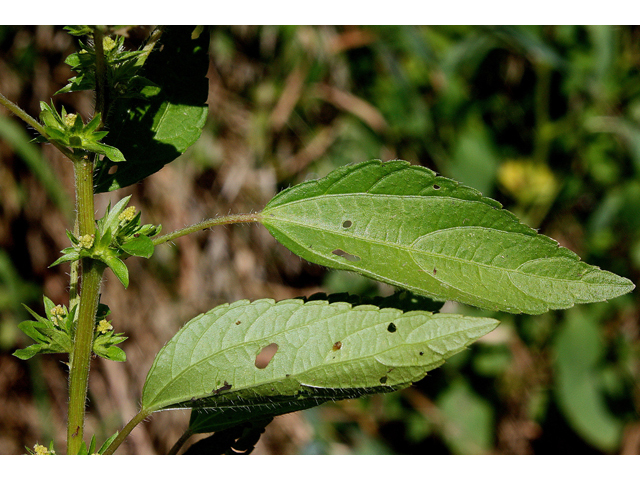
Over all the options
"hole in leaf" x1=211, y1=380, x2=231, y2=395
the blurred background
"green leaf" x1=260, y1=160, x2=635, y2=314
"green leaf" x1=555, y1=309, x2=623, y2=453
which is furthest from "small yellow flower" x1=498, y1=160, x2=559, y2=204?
"hole in leaf" x1=211, y1=380, x2=231, y2=395

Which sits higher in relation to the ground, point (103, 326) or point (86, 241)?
point (86, 241)

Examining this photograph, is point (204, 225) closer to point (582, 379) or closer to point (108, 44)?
point (108, 44)

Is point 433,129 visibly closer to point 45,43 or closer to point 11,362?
point 45,43

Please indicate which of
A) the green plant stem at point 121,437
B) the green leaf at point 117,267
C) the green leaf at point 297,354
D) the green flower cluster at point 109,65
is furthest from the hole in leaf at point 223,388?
the green flower cluster at point 109,65

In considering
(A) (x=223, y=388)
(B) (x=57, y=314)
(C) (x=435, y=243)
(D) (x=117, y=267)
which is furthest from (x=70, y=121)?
(C) (x=435, y=243)

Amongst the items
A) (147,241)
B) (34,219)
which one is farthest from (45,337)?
(34,219)

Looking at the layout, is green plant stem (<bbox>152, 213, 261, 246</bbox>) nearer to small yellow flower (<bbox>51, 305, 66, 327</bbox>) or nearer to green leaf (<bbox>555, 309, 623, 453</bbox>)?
small yellow flower (<bbox>51, 305, 66, 327</bbox>)
